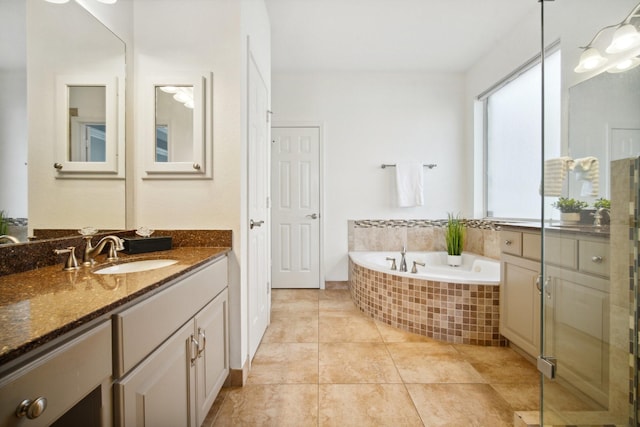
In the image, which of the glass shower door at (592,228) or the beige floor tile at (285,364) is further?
the beige floor tile at (285,364)

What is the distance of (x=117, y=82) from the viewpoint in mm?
1555

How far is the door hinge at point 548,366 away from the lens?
1065 millimetres

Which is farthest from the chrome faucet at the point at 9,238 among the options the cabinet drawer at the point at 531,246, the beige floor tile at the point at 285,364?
the cabinet drawer at the point at 531,246

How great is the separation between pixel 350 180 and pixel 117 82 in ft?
8.33

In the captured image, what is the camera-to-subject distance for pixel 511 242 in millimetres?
1983

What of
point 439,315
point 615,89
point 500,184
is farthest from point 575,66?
point 500,184

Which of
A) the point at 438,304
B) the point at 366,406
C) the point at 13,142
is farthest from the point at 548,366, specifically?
the point at 13,142

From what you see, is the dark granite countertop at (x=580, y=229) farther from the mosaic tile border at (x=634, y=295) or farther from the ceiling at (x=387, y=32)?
the ceiling at (x=387, y=32)

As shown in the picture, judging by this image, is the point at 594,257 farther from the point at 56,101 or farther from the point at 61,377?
the point at 56,101

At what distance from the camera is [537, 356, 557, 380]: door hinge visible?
107cm

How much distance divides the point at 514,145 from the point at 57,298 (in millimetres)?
3544

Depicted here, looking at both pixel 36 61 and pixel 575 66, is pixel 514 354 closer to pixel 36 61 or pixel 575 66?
pixel 575 66

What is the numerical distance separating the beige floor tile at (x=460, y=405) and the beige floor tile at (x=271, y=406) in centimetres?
55

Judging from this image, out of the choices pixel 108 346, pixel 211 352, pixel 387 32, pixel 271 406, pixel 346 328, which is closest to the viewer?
pixel 108 346
